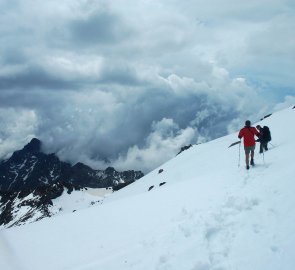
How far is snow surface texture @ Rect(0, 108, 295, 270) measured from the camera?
12.3m

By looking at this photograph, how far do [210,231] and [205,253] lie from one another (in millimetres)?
1387

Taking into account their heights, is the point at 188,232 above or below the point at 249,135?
below

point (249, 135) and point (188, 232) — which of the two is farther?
point (249, 135)

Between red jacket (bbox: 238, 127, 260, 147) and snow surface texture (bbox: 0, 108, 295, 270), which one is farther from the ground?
red jacket (bbox: 238, 127, 260, 147)

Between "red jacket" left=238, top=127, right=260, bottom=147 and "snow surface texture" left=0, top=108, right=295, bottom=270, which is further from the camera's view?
"red jacket" left=238, top=127, right=260, bottom=147

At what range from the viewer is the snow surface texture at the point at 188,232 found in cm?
1230

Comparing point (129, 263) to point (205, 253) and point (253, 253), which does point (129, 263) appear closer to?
Answer: point (205, 253)

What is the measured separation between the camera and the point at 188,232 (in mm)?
14656

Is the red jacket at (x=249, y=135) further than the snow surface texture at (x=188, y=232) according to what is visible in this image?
Yes

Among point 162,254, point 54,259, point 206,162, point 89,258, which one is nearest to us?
point 162,254

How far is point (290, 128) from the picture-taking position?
149ft

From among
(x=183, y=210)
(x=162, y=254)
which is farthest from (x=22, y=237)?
(x=162, y=254)

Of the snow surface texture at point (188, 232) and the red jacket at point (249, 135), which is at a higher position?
the red jacket at point (249, 135)

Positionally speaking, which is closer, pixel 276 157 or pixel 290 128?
pixel 276 157
